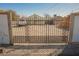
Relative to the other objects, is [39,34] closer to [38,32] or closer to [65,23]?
[38,32]

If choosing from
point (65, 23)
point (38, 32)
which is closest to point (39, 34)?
point (38, 32)

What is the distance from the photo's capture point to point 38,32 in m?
3.10

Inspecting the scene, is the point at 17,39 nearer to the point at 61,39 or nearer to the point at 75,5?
the point at 61,39

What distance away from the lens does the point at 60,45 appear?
3.10 metres

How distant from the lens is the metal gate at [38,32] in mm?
3061

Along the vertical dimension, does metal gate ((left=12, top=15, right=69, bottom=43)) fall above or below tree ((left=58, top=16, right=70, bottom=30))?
below

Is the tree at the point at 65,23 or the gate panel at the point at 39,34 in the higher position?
the tree at the point at 65,23

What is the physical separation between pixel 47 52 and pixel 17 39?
403mm

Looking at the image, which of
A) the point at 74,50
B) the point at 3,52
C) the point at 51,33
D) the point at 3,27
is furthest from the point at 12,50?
the point at 74,50

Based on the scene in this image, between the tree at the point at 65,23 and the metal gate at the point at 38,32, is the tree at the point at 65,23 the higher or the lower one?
the higher one

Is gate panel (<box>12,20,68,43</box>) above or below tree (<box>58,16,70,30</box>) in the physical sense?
below

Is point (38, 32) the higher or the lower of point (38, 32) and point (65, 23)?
the lower

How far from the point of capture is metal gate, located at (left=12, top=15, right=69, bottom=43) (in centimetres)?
306

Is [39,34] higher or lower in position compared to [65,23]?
lower
